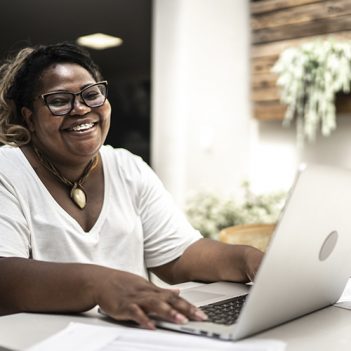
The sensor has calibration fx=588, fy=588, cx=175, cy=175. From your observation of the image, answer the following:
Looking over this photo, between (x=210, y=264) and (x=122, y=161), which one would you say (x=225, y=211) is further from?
(x=210, y=264)

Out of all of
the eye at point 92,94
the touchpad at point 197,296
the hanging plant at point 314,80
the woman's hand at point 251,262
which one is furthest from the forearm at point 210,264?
the hanging plant at point 314,80

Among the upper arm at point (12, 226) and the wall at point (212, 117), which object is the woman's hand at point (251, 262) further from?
the wall at point (212, 117)

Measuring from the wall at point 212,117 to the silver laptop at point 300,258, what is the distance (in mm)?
2877

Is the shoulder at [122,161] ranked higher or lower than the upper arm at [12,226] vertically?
higher

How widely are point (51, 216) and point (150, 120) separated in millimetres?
2714

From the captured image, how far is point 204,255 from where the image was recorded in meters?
1.52

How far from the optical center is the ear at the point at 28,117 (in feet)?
5.37

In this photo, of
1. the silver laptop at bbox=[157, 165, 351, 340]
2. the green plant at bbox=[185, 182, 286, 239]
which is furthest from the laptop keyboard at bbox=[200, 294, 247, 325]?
the green plant at bbox=[185, 182, 286, 239]

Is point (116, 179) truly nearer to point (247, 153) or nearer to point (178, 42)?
point (178, 42)

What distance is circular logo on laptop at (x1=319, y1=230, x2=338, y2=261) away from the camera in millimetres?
1010

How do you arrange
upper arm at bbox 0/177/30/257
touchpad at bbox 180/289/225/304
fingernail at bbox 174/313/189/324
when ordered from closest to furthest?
fingernail at bbox 174/313/189/324
touchpad at bbox 180/289/225/304
upper arm at bbox 0/177/30/257

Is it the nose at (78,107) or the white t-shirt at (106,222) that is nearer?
the white t-shirt at (106,222)

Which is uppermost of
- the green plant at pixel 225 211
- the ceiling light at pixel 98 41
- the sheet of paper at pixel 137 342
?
the ceiling light at pixel 98 41

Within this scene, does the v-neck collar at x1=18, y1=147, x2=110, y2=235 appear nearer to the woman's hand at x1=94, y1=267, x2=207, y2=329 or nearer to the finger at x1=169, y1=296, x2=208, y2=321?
the woman's hand at x1=94, y1=267, x2=207, y2=329
